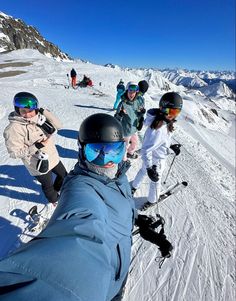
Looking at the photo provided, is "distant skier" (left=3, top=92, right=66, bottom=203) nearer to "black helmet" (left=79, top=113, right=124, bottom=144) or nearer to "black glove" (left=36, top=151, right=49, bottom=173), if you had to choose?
"black glove" (left=36, top=151, right=49, bottom=173)

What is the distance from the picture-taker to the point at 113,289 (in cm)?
186

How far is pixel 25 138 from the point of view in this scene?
3.96 m

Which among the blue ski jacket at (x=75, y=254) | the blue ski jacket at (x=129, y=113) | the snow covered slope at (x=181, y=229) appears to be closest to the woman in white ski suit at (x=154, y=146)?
the snow covered slope at (x=181, y=229)

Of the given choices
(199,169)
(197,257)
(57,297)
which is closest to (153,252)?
(197,257)

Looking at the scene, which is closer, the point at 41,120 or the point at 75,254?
the point at 75,254

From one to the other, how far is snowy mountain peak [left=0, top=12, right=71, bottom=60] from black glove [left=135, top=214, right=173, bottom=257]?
77644 millimetres

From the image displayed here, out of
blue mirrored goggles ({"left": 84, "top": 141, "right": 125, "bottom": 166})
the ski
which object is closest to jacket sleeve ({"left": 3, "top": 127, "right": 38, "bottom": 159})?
the ski

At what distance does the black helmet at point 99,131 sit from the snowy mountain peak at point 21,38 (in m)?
77.3

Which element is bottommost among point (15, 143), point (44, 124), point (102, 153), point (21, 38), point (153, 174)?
point (153, 174)

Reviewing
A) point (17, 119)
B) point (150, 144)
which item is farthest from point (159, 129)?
point (17, 119)

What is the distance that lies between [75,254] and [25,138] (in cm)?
309

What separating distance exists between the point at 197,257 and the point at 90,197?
3.49 m

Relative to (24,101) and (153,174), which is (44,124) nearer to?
(24,101)

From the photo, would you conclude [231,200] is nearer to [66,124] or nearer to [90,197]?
[90,197]
